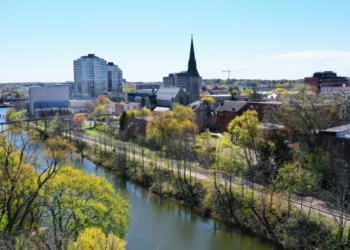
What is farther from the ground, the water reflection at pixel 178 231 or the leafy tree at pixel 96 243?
the leafy tree at pixel 96 243

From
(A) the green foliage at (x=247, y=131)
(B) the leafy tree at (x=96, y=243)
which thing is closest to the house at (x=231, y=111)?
(A) the green foliage at (x=247, y=131)

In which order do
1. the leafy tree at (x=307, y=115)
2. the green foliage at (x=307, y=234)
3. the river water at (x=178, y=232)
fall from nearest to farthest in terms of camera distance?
1. the green foliage at (x=307, y=234)
2. the river water at (x=178, y=232)
3. the leafy tree at (x=307, y=115)

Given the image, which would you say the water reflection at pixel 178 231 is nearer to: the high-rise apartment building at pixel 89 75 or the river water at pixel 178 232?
the river water at pixel 178 232

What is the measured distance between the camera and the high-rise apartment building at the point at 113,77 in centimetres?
16438

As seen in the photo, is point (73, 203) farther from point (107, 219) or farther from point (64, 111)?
point (64, 111)

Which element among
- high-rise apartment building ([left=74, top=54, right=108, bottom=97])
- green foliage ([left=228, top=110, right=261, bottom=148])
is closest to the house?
green foliage ([left=228, top=110, right=261, bottom=148])

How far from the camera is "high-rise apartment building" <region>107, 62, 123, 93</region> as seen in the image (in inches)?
6471

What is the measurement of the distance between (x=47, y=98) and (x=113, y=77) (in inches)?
2987

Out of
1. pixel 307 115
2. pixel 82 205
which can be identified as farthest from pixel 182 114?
pixel 82 205

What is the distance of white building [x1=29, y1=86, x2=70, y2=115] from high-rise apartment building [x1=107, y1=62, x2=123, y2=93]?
7011cm

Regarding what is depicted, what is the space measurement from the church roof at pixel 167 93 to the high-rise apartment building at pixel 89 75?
Answer: 3448 inches

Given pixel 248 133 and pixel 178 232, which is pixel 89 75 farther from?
pixel 178 232

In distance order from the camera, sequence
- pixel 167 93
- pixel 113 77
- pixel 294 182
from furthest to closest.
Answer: pixel 113 77 → pixel 167 93 → pixel 294 182

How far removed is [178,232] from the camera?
23281 mm
